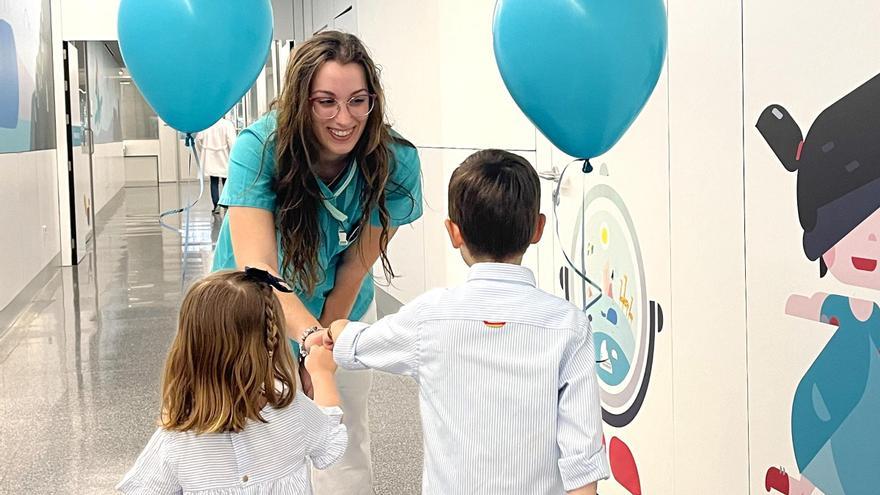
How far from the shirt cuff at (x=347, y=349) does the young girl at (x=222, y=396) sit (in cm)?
12

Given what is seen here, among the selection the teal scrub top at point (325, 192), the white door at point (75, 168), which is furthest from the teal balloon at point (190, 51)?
the white door at point (75, 168)

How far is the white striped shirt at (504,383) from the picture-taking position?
1851 millimetres

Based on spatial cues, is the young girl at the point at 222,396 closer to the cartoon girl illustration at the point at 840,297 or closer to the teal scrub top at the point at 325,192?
the teal scrub top at the point at 325,192

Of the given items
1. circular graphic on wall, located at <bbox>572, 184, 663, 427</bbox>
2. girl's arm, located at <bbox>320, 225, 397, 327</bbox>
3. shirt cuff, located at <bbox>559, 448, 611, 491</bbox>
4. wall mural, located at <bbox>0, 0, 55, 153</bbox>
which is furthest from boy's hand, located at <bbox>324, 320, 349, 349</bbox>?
wall mural, located at <bbox>0, 0, 55, 153</bbox>

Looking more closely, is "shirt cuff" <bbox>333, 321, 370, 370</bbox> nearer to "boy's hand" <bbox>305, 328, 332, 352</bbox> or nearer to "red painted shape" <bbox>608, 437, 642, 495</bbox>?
"boy's hand" <bbox>305, 328, 332, 352</bbox>

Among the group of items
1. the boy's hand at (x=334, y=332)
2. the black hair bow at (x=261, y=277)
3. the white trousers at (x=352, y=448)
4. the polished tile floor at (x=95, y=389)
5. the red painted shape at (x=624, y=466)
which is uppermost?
the black hair bow at (x=261, y=277)

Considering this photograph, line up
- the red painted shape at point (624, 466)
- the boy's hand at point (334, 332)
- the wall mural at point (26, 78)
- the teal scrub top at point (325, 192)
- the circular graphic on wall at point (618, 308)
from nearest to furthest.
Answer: the boy's hand at point (334, 332), the teal scrub top at point (325, 192), the circular graphic on wall at point (618, 308), the red painted shape at point (624, 466), the wall mural at point (26, 78)

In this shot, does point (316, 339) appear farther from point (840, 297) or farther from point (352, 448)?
point (840, 297)

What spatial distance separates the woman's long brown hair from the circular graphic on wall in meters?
0.84

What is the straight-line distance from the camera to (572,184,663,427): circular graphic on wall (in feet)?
9.78

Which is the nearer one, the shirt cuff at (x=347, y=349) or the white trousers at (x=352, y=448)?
the shirt cuff at (x=347, y=349)

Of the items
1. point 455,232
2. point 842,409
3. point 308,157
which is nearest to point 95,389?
point 308,157

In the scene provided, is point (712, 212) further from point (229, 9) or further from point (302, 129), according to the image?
point (229, 9)

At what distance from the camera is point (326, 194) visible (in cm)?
236
